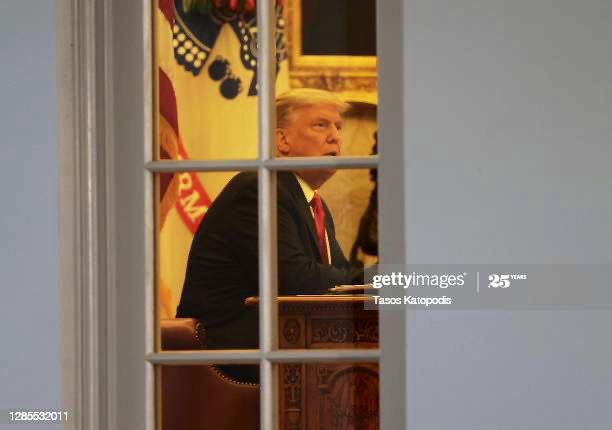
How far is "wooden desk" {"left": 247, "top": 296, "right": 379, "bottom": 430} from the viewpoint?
2.53m

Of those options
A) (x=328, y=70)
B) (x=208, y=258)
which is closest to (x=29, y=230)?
(x=208, y=258)

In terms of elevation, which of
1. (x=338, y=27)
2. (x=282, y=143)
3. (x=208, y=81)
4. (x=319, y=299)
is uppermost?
(x=338, y=27)

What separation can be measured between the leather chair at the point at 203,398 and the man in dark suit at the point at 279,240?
0.13 ft

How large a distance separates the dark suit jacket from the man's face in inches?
3.0

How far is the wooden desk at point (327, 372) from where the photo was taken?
253cm

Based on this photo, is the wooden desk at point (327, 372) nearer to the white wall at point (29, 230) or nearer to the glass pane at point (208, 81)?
the glass pane at point (208, 81)

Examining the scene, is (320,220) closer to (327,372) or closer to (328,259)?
(328,259)

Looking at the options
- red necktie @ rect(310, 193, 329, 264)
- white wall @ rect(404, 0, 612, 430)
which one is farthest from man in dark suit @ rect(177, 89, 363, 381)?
white wall @ rect(404, 0, 612, 430)

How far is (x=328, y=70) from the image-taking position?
258 cm

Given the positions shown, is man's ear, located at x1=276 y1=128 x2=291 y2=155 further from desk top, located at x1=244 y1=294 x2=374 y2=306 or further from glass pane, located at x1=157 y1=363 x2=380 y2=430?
glass pane, located at x1=157 y1=363 x2=380 y2=430

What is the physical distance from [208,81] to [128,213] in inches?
16.2

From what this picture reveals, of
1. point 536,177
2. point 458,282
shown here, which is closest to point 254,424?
point 458,282

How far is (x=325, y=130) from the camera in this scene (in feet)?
8.49

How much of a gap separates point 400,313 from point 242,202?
0.51 m
